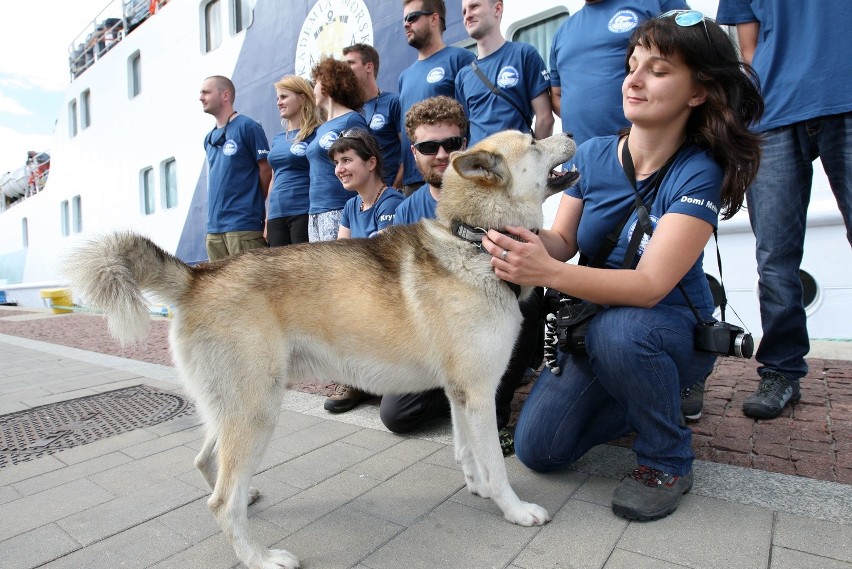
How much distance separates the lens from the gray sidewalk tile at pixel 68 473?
2.76 m

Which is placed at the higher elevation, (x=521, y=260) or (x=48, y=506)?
(x=521, y=260)

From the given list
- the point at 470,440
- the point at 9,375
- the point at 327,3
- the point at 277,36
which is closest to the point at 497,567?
the point at 470,440

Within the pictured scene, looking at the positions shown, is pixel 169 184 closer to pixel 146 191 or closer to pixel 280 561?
pixel 146 191

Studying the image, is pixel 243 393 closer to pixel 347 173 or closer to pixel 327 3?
pixel 347 173

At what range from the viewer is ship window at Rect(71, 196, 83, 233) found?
16.8 metres

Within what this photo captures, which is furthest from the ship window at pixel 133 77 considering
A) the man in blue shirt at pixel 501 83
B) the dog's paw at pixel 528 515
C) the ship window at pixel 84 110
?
the dog's paw at pixel 528 515

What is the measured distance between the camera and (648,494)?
2084 mm

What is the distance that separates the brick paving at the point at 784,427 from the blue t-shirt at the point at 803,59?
164cm

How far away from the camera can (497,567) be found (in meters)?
1.83

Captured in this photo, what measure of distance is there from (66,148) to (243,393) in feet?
64.6

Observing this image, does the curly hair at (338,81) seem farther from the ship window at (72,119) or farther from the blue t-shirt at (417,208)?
the ship window at (72,119)

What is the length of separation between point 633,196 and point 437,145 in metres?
1.27

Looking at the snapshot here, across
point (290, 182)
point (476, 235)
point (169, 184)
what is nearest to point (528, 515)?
point (476, 235)

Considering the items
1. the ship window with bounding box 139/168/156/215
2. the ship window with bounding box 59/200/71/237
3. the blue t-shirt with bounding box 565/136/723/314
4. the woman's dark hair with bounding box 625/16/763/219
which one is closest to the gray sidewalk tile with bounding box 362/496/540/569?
the blue t-shirt with bounding box 565/136/723/314
